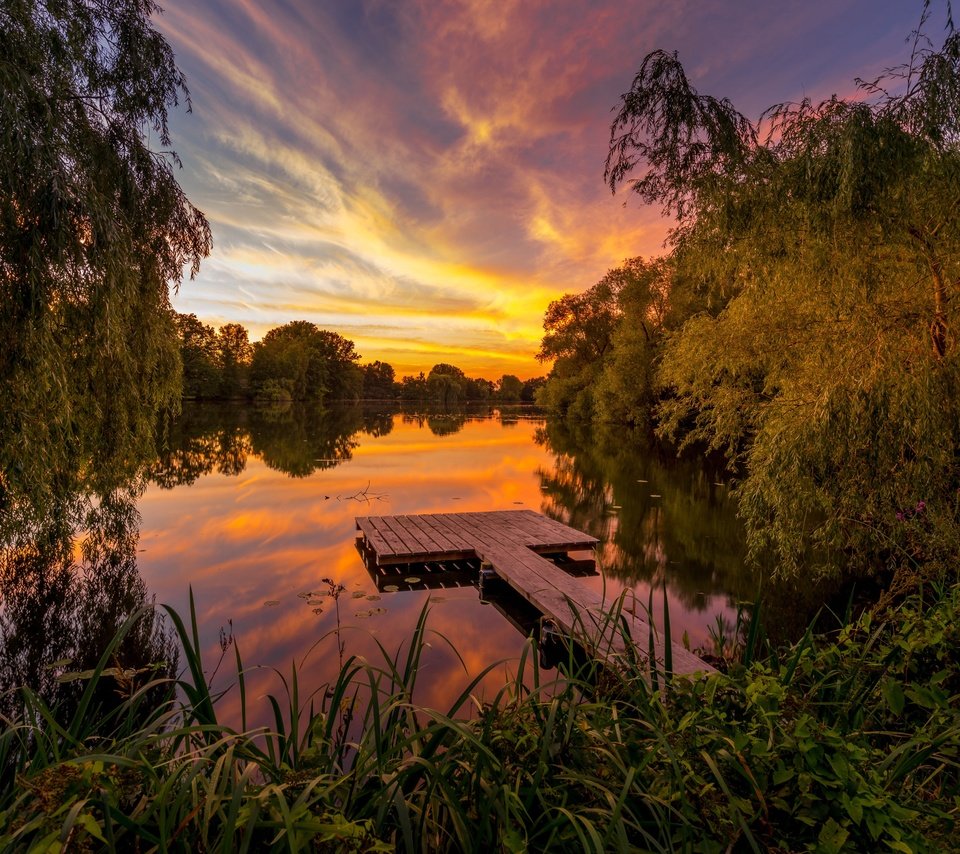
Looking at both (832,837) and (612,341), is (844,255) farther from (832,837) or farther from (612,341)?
(612,341)

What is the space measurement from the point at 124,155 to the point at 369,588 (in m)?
6.69

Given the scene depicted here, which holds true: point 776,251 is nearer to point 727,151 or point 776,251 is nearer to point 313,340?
point 727,151

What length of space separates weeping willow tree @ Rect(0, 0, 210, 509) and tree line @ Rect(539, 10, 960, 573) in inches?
229

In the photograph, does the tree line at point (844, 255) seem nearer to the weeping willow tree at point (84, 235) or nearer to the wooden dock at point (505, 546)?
the wooden dock at point (505, 546)

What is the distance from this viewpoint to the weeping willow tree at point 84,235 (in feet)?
14.4

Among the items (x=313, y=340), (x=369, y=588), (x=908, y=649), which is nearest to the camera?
(x=908, y=649)

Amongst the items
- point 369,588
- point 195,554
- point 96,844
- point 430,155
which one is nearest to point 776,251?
point 369,588

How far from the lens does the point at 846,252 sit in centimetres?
613

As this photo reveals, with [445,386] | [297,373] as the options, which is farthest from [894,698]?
[445,386]

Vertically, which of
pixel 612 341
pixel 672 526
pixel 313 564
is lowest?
pixel 313 564

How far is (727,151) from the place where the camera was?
6512 millimetres

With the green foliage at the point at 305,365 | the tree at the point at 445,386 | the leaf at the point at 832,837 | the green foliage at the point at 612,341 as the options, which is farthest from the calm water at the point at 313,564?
the tree at the point at 445,386

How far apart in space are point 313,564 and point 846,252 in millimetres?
9008

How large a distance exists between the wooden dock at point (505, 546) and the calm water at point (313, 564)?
0.49 metres
